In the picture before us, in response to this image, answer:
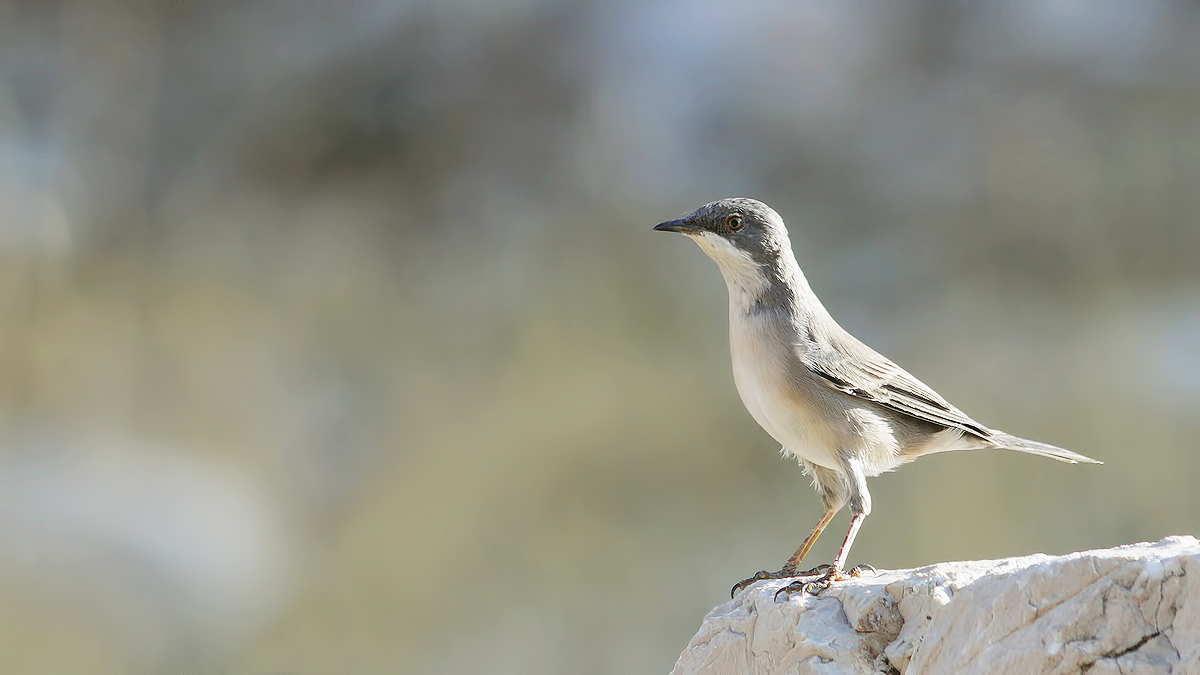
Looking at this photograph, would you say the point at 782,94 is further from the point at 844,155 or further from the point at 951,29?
the point at 951,29

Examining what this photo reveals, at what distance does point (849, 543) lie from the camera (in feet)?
12.2

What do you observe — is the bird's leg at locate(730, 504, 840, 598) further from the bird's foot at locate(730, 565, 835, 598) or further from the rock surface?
the rock surface

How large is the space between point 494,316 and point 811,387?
8.05 meters

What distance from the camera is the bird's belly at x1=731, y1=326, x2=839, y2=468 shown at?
3.85 meters

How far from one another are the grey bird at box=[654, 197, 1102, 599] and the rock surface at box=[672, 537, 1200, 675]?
47cm

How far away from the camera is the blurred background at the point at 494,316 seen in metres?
10.8

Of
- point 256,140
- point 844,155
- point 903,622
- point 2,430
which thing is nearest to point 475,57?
point 256,140

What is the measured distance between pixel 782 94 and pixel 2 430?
356 inches

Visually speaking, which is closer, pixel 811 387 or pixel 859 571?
pixel 859 571

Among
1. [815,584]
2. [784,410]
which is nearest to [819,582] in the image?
[815,584]

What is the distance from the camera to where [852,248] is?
1123 cm

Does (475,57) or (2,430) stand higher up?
(475,57)

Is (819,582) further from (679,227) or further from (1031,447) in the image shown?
(679,227)

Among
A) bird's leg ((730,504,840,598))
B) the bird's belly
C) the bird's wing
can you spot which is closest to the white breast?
the bird's belly
